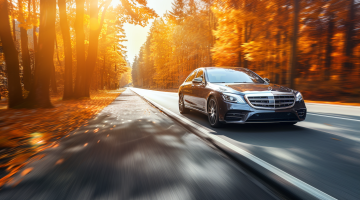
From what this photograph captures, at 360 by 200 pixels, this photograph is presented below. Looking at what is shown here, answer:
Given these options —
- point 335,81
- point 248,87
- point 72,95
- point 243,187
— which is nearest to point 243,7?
point 335,81

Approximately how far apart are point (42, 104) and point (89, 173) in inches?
400

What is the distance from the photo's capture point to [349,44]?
57.8 feet

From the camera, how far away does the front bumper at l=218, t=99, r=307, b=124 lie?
5754 millimetres

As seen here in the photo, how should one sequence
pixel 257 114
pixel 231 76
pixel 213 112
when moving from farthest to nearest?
pixel 231 76 < pixel 213 112 < pixel 257 114

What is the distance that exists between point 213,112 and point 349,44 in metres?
15.8

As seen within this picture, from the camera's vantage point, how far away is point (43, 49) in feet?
39.2

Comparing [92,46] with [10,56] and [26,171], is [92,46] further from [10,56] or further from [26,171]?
[26,171]

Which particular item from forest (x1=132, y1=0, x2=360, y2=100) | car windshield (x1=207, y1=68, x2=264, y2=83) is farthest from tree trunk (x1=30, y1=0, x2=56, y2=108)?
forest (x1=132, y1=0, x2=360, y2=100)

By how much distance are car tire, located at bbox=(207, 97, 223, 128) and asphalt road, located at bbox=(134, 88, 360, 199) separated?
0.19m

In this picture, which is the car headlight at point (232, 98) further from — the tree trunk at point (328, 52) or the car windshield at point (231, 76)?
the tree trunk at point (328, 52)

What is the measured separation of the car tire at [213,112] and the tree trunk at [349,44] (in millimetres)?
13867

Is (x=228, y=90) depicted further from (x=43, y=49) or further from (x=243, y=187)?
(x=43, y=49)

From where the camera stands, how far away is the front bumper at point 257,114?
18.9 ft

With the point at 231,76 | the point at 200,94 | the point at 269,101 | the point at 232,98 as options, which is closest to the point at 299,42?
the point at 231,76
